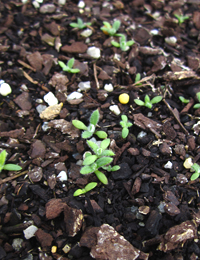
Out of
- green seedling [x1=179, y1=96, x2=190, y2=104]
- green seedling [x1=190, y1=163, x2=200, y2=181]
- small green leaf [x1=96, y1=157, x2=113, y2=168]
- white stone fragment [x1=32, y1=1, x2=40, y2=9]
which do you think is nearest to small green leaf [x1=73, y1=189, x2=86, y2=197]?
small green leaf [x1=96, y1=157, x2=113, y2=168]

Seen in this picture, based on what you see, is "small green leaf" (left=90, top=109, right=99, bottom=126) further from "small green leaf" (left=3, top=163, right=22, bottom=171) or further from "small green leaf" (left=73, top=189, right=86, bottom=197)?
"small green leaf" (left=3, top=163, right=22, bottom=171)

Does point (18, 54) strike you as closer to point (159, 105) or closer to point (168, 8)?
point (159, 105)

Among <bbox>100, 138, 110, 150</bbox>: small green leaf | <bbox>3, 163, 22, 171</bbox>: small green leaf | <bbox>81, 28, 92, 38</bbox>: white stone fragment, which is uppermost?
<bbox>81, 28, 92, 38</bbox>: white stone fragment

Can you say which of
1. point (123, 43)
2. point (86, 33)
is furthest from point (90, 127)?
point (86, 33)

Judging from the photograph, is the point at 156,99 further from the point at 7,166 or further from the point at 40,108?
the point at 7,166

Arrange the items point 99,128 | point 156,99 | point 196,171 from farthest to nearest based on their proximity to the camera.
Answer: point 156,99 < point 99,128 < point 196,171

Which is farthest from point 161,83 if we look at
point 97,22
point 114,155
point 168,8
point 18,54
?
point 18,54
